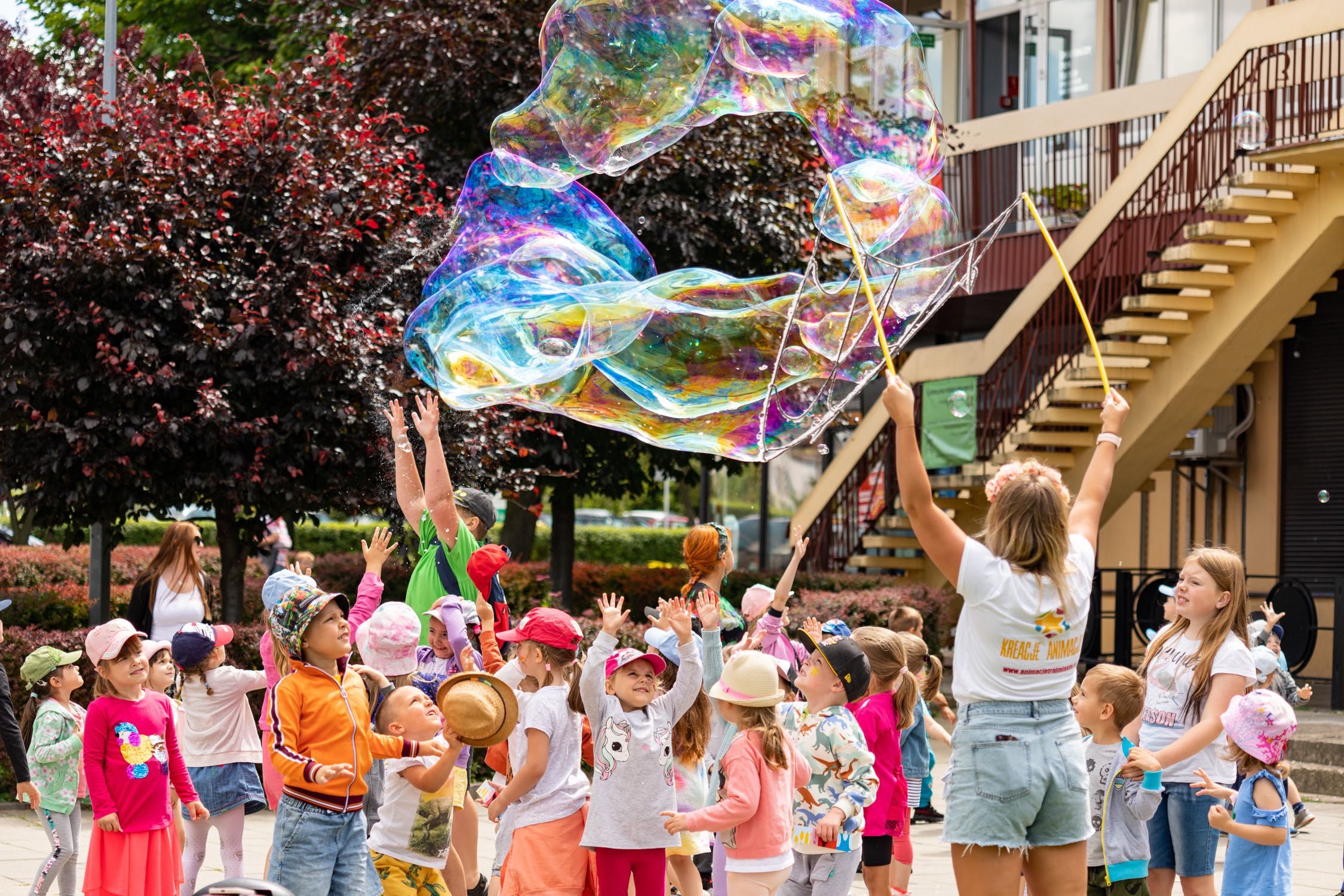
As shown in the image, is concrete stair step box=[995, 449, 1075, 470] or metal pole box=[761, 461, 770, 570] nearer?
concrete stair step box=[995, 449, 1075, 470]

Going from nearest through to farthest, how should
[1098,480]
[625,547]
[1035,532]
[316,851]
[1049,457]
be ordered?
[1035,532] → [1098,480] → [316,851] → [1049,457] → [625,547]

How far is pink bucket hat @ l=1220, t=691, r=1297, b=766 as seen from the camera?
6.11m

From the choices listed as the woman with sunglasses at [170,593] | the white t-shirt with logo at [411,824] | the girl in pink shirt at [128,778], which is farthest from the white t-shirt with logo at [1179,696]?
the woman with sunglasses at [170,593]

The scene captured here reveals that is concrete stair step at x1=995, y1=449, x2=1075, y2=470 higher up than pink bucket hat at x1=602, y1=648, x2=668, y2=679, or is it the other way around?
concrete stair step at x1=995, y1=449, x2=1075, y2=470

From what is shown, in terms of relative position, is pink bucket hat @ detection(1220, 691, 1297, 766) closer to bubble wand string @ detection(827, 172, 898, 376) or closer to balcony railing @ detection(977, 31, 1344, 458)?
bubble wand string @ detection(827, 172, 898, 376)

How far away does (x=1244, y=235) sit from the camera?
16.0 m

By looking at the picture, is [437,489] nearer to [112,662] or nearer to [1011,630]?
[112,662]

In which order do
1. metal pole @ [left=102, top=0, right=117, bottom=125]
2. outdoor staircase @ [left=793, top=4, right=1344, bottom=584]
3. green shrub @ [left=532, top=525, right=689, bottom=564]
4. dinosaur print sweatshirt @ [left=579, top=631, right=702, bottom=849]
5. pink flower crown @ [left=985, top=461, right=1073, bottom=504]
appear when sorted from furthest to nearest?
green shrub @ [left=532, top=525, right=689, bottom=564], outdoor staircase @ [left=793, top=4, right=1344, bottom=584], metal pole @ [left=102, top=0, right=117, bottom=125], dinosaur print sweatshirt @ [left=579, top=631, right=702, bottom=849], pink flower crown @ [left=985, top=461, right=1073, bottom=504]

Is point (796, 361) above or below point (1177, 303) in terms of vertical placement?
below

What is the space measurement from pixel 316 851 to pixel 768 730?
172cm

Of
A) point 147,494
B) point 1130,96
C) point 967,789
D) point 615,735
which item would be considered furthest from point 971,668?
point 1130,96

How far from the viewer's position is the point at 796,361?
8344 mm

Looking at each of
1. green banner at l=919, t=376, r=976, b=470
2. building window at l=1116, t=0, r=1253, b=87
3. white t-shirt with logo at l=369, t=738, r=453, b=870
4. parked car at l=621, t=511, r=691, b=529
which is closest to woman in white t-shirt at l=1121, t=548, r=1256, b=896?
white t-shirt with logo at l=369, t=738, r=453, b=870

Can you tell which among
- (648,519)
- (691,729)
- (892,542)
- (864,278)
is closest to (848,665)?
(691,729)
